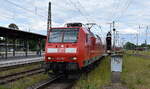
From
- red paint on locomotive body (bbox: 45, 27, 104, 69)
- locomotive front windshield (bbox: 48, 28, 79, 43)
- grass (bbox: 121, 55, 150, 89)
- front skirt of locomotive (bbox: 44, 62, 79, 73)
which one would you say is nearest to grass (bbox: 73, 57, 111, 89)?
front skirt of locomotive (bbox: 44, 62, 79, 73)

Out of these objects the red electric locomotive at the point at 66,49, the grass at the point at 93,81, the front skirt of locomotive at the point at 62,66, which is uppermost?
the red electric locomotive at the point at 66,49

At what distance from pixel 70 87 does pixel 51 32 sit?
3.76 meters

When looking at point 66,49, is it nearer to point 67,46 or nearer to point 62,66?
point 67,46

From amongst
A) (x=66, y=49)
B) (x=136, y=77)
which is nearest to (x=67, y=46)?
(x=66, y=49)

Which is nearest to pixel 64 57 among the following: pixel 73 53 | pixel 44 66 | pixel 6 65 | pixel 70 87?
pixel 73 53

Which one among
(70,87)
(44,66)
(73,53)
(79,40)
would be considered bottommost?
(70,87)

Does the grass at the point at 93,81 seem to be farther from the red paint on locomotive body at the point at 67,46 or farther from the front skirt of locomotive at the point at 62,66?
the red paint on locomotive body at the point at 67,46

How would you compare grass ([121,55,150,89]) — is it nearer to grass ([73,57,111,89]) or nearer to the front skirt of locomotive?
grass ([73,57,111,89])

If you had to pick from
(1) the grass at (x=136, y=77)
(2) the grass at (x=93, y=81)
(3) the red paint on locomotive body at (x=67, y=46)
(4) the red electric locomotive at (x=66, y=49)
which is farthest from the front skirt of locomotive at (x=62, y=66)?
(1) the grass at (x=136, y=77)

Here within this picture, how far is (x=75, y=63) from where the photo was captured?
10.2m

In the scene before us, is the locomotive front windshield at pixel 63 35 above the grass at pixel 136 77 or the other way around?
above

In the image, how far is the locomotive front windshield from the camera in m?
10.9

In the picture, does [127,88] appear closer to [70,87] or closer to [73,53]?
[70,87]

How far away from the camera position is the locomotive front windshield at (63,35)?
1093 centimetres
